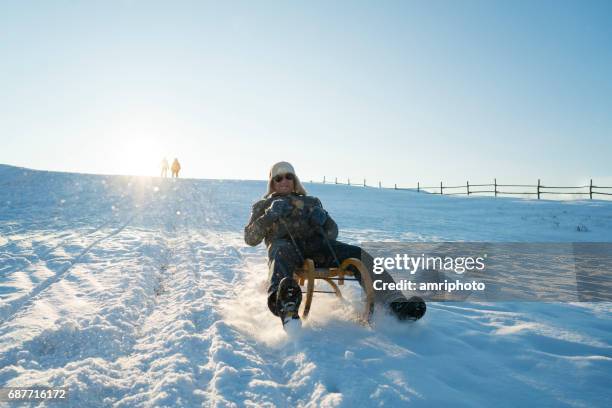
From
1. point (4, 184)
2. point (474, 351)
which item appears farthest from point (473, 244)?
point (4, 184)

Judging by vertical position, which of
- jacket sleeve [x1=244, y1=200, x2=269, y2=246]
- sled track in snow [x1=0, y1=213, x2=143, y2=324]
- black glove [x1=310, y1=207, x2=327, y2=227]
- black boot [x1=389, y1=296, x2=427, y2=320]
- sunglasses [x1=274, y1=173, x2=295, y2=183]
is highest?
sunglasses [x1=274, y1=173, x2=295, y2=183]

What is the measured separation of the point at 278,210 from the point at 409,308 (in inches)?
64.2

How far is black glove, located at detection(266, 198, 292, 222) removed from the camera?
12.4 ft

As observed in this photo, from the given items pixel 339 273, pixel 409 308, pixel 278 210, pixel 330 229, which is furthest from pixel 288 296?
pixel 330 229

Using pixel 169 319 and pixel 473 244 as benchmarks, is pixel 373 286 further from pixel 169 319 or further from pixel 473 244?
pixel 473 244

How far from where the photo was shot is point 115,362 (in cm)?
262

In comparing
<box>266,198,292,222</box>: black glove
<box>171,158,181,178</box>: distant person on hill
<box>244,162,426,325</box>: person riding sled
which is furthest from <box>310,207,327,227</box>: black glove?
<box>171,158,181,178</box>: distant person on hill

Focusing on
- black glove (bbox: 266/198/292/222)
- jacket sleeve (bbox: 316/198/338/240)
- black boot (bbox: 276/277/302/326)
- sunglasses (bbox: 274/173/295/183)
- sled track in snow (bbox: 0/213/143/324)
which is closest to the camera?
black boot (bbox: 276/277/302/326)

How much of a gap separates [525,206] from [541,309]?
17.1 m

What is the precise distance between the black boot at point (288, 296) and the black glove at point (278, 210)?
103 centimetres

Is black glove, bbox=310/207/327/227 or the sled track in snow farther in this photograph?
black glove, bbox=310/207/327/227

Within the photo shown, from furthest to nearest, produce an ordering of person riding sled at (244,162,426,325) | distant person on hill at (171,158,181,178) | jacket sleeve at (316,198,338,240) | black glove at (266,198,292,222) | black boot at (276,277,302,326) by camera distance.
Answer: distant person on hill at (171,158,181,178) < jacket sleeve at (316,198,338,240) < black glove at (266,198,292,222) < person riding sled at (244,162,426,325) < black boot at (276,277,302,326)

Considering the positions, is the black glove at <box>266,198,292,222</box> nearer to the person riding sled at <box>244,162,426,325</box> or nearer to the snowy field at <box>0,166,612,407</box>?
the person riding sled at <box>244,162,426,325</box>

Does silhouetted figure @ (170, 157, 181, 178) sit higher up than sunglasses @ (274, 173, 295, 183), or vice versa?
silhouetted figure @ (170, 157, 181, 178)
